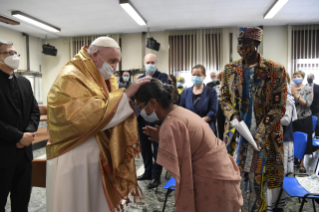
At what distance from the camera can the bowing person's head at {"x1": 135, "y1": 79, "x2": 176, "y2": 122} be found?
1310mm

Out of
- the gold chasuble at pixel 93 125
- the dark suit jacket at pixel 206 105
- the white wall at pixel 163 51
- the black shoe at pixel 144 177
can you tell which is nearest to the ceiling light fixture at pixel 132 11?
the white wall at pixel 163 51

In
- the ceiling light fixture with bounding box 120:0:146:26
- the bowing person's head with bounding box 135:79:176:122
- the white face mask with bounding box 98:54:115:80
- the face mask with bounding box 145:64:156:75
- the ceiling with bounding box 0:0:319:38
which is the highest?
the ceiling with bounding box 0:0:319:38

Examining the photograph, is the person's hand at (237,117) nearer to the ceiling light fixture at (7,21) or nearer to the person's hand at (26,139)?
the person's hand at (26,139)

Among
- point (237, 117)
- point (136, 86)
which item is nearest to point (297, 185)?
point (237, 117)

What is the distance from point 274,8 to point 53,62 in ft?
26.2

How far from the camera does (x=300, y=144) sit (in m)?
2.75

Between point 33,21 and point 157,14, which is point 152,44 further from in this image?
point 33,21

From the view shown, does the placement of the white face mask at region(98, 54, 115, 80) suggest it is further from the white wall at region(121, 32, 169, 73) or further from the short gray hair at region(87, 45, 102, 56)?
the white wall at region(121, 32, 169, 73)

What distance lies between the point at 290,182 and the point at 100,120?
1.94 meters

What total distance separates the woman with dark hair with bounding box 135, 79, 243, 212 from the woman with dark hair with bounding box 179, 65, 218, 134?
184 centimetres

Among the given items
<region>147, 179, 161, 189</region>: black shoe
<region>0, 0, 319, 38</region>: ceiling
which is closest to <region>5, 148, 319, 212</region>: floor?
<region>147, 179, 161, 189</region>: black shoe

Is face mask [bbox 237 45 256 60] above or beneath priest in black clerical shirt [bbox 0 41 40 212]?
above

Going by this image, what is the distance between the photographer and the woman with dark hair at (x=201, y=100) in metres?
3.18

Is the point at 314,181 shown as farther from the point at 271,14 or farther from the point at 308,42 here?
the point at 308,42
